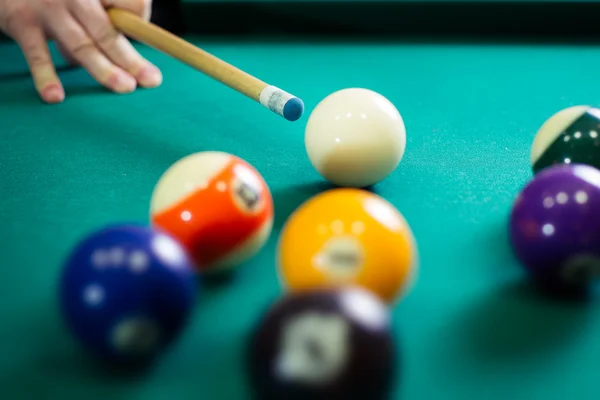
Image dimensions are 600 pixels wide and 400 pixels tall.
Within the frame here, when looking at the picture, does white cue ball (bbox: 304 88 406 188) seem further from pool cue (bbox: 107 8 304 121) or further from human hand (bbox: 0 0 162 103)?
human hand (bbox: 0 0 162 103)

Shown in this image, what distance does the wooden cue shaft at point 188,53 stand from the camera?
2.25 m

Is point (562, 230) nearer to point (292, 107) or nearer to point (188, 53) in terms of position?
point (292, 107)

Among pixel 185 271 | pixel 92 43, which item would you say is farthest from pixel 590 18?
pixel 185 271

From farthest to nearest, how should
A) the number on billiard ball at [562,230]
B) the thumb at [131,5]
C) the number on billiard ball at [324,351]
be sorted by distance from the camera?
the thumb at [131,5]
the number on billiard ball at [562,230]
the number on billiard ball at [324,351]

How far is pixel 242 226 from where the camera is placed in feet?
4.64

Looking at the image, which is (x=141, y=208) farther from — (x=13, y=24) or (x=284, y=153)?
(x=13, y=24)

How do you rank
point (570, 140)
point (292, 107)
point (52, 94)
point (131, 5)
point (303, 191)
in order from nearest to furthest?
point (570, 140)
point (303, 191)
point (292, 107)
point (52, 94)
point (131, 5)

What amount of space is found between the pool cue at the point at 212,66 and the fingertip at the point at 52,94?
1.26 feet

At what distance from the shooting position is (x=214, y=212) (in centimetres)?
142

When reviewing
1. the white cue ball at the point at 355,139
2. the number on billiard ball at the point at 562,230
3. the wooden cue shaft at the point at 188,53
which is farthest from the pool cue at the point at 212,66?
the number on billiard ball at the point at 562,230

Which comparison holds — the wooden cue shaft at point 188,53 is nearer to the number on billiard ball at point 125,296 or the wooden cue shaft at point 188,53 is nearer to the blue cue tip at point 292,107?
the blue cue tip at point 292,107

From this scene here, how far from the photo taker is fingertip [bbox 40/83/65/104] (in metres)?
2.60

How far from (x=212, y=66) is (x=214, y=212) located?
1.10 metres

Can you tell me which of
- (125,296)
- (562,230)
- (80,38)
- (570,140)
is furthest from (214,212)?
(80,38)
